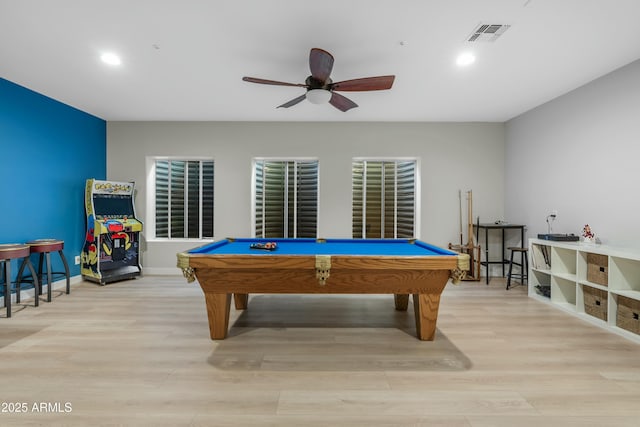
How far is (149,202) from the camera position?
214 inches

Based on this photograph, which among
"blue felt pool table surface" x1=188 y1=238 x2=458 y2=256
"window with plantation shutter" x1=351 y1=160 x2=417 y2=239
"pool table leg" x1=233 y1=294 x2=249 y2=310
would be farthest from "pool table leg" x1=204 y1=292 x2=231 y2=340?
"window with plantation shutter" x1=351 y1=160 x2=417 y2=239

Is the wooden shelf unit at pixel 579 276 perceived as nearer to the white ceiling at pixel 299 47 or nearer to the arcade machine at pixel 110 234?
the white ceiling at pixel 299 47

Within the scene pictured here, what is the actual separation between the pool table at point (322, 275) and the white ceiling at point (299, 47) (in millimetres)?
1950

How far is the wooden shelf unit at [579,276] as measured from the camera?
298 centimetres

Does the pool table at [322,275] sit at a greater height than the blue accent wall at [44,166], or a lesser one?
lesser

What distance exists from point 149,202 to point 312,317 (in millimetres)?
3904

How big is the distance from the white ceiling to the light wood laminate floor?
2.74 m

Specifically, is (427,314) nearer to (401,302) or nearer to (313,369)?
(401,302)

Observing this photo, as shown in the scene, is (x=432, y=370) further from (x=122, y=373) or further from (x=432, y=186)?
(x=432, y=186)

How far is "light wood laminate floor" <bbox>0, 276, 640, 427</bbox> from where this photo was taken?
1.74 metres

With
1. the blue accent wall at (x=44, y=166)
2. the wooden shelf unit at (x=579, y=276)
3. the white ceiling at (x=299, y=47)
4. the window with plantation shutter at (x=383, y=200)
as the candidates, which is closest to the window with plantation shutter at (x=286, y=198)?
the window with plantation shutter at (x=383, y=200)

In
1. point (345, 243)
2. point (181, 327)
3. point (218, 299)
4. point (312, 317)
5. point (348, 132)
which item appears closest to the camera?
point (218, 299)

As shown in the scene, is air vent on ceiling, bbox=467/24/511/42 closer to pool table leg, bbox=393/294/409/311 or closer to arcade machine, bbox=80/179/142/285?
pool table leg, bbox=393/294/409/311

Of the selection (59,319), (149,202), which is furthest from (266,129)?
(59,319)
